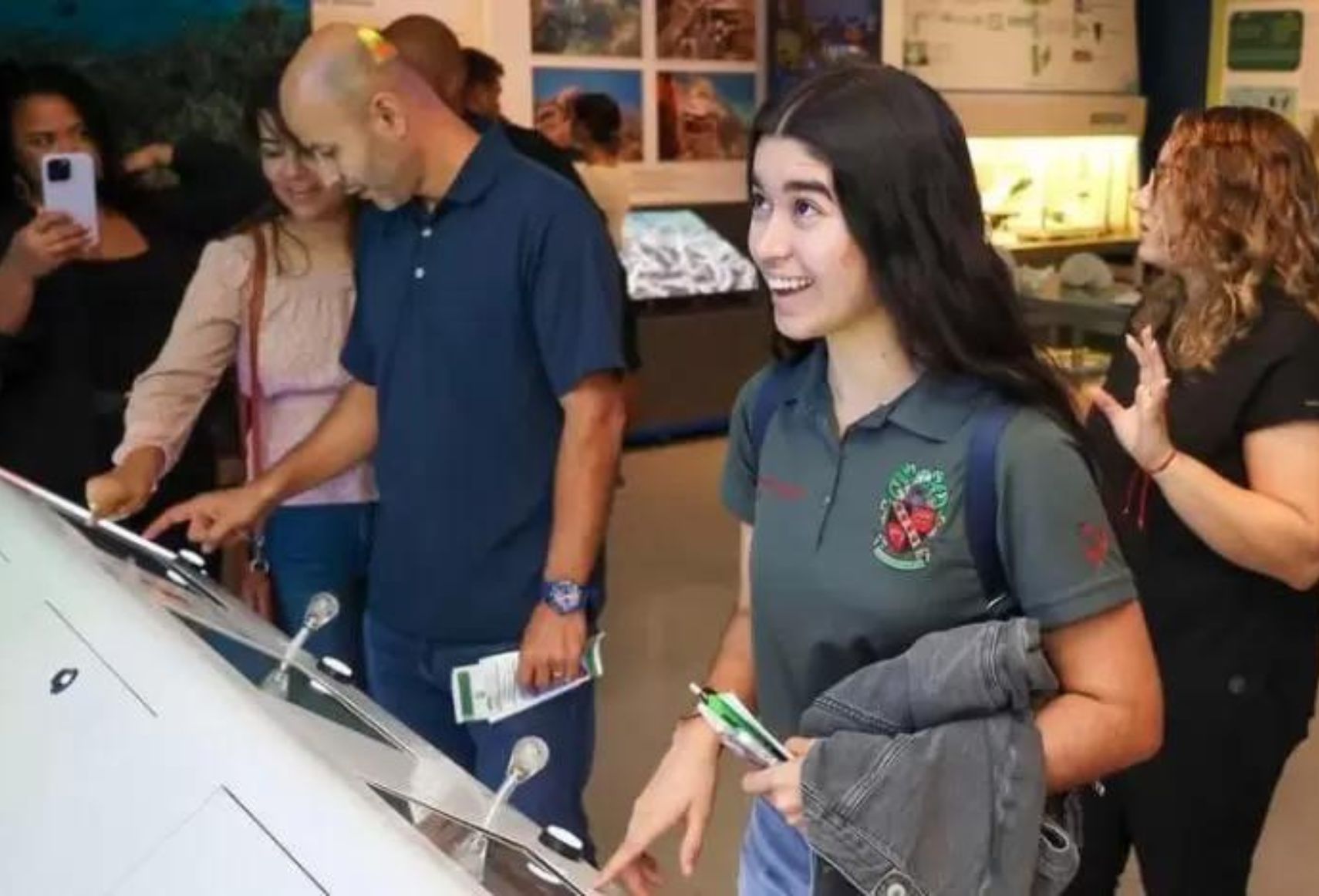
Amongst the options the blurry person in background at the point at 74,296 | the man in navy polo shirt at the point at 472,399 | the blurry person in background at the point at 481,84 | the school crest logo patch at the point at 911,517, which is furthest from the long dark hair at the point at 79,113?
the school crest logo patch at the point at 911,517

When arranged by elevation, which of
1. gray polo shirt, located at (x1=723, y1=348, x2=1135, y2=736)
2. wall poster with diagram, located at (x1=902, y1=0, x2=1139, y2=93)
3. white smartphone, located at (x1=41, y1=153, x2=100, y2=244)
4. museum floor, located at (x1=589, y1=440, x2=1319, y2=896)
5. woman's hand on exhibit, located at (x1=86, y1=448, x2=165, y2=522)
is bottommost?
museum floor, located at (x1=589, y1=440, x2=1319, y2=896)

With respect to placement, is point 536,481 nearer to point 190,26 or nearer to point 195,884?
point 195,884

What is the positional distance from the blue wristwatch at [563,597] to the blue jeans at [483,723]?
14 centimetres

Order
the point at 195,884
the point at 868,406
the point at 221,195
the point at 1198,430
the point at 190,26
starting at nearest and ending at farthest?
the point at 195,884 → the point at 868,406 → the point at 1198,430 → the point at 221,195 → the point at 190,26

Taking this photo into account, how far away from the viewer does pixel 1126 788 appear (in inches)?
83.4

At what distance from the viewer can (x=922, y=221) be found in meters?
1.25

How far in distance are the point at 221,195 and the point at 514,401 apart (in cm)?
173

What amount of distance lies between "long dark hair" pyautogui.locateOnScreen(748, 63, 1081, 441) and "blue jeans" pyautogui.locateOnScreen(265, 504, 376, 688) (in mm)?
1396

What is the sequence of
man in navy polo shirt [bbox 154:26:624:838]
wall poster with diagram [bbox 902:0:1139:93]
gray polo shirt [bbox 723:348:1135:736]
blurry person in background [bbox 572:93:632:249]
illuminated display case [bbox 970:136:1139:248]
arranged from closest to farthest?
gray polo shirt [bbox 723:348:1135:736] < man in navy polo shirt [bbox 154:26:624:838] < blurry person in background [bbox 572:93:632:249] < wall poster with diagram [bbox 902:0:1139:93] < illuminated display case [bbox 970:136:1139:248]

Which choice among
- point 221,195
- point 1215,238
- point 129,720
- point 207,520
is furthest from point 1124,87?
point 129,720

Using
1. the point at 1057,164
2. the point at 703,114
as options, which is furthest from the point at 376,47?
the point at 1057,164

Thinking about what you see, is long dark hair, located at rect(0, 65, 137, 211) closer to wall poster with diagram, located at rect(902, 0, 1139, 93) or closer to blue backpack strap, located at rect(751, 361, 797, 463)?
blue backpack strap, located at rect(751, 361, 797, 463)

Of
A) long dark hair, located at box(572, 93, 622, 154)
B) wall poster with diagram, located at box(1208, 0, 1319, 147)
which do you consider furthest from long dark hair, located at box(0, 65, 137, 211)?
wall poster with diagram, located at box(1208, 0, 1319, 147)

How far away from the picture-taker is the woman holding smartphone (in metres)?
1.24
